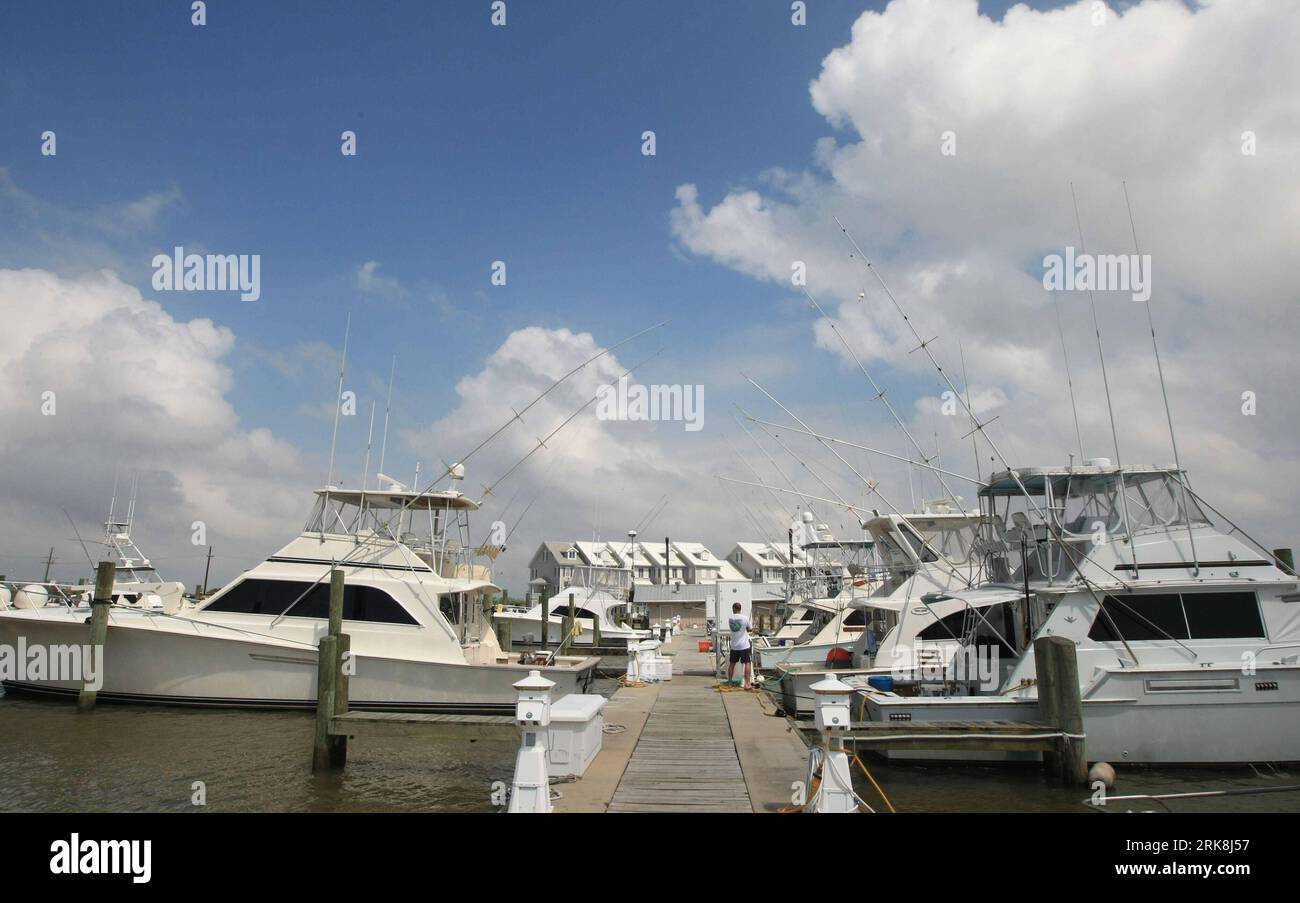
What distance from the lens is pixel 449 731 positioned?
10938 millimetres

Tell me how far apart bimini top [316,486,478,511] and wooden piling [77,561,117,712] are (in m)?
5.03

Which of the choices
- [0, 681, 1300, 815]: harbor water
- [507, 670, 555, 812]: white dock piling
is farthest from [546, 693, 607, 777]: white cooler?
[0, 681, 1300, 815]: harbor water

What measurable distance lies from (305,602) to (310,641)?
0.93m

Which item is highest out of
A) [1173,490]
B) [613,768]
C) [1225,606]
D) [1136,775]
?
[1173,490]

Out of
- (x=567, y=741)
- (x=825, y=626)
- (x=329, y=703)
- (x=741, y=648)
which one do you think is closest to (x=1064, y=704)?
(x=567, y=741)

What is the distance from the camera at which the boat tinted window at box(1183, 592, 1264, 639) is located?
12.6 m

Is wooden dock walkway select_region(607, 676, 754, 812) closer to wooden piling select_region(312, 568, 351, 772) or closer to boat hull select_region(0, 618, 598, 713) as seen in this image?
boat hull select_region(0, 618, 598, 713)

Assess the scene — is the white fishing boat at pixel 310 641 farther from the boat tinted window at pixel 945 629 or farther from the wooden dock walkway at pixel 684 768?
the boat tinted window at pixel 945 629

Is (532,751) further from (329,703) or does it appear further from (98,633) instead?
(98,633)

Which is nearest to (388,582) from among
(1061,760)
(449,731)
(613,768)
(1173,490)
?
(449,731)

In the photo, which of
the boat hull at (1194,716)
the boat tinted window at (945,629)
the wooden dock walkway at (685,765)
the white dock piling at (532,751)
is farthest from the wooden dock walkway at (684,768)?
the boat tinted window at (945,629)

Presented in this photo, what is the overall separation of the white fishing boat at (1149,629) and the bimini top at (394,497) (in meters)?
11.6

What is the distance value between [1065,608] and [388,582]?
14.1 m
